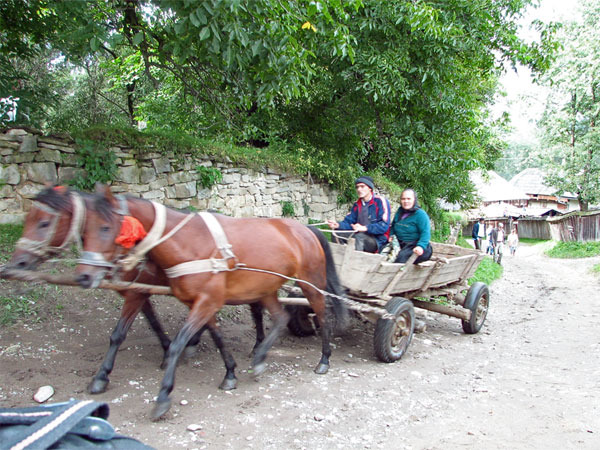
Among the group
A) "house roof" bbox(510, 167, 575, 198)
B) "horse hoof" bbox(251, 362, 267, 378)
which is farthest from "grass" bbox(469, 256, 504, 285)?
"house roof" bbox(510, 167, 575, 198)

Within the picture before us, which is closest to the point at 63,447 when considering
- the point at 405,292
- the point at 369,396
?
the point at 369,396

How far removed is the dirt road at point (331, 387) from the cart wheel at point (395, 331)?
6.9 inches

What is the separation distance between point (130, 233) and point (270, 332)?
72.2 inches

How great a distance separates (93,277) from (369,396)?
2.74 meters

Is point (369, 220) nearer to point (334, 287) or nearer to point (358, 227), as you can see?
point (358, 227)

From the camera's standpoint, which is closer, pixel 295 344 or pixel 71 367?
pixel 71 367

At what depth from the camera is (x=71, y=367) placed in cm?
451

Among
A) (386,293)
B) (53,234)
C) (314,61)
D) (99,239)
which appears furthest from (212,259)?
(314,61)

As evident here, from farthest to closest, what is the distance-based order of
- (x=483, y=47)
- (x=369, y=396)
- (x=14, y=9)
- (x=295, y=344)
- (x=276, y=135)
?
(x=276, y=135)
(x=483, y=47)
(x=14, y=9)
(x=295, y=344)
(x=369, y=396)

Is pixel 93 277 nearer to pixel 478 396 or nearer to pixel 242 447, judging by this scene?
pixel 242 447

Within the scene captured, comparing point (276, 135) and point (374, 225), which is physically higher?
point (276, 135)

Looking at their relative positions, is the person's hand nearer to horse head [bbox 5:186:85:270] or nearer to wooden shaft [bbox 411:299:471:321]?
wooden shaft [bbox 411:299:471:321]

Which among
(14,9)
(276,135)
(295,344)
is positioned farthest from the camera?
(276,135)

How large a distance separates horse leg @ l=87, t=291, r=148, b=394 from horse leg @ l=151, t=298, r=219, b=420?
69cm
